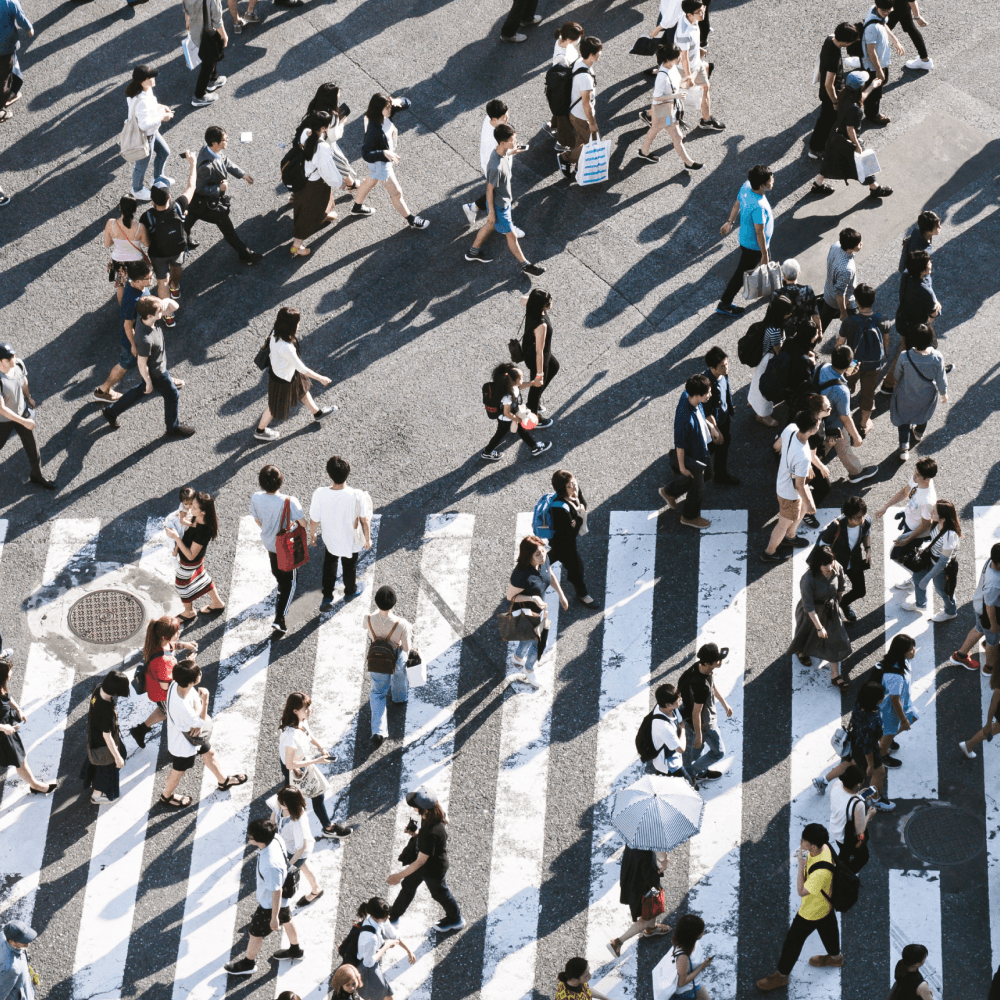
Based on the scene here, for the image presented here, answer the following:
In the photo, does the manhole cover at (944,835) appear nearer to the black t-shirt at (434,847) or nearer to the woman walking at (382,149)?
the black t-shirt at (434,847)

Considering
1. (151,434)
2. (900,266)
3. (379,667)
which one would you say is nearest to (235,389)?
(151,434)

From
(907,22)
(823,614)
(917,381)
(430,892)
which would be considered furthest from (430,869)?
(907,22)

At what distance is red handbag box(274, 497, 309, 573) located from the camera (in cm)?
1562

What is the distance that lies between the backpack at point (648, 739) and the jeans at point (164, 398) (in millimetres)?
6723

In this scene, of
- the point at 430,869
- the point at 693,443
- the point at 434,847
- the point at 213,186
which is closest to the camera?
the point at 434,847

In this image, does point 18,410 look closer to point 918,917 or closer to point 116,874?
point 116,874

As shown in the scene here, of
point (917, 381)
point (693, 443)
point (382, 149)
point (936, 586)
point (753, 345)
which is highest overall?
point (382, 149)

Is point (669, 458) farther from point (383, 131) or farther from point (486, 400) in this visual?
point (383, 131)

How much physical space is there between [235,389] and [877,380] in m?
7.22

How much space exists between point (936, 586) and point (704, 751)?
2935 millimetres

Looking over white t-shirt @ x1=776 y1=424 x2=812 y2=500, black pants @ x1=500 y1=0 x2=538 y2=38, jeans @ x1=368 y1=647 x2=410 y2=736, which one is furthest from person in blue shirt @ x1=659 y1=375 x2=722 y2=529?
black pants @ x1=500 y1=0 x2=538 y2=38

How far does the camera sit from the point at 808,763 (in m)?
14.9

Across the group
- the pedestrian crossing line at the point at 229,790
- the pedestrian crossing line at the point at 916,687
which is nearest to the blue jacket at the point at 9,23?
the pedestrian crossing line at the point at 229,790

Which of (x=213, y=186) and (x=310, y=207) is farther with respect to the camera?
(x=310, y=207)
